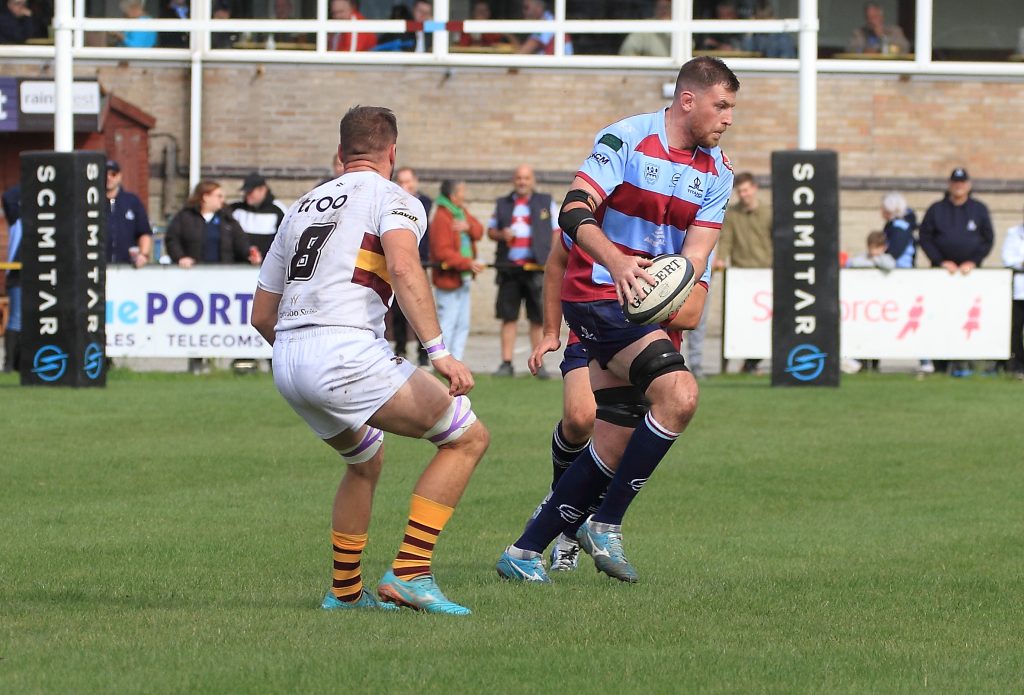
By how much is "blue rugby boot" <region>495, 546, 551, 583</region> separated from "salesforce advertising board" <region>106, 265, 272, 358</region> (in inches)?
430

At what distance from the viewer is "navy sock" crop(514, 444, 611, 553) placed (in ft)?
24.8

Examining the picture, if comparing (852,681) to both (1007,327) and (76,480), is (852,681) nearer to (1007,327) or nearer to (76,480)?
(76,480)

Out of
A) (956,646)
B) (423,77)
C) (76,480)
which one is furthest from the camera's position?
(423,77)

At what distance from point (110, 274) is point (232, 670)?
1338cm

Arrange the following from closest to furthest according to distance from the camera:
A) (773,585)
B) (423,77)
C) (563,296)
Answer: (773,585), (563,296), (423,77)

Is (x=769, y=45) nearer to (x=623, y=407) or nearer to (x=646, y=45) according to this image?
(x=646, y=45)

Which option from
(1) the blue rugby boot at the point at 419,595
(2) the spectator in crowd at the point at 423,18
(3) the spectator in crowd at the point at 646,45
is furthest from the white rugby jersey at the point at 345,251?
(3) the spectator in crowd at the point at 646,45

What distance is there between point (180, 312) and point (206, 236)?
2.98 feet

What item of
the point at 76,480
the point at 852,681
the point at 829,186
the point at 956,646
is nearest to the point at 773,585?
the point at 956,646

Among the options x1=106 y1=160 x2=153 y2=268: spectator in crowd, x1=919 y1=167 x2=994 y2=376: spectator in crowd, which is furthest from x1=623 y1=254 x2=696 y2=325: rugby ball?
x1=919 y1=167 x2=994 y2=376: spectator in crowd

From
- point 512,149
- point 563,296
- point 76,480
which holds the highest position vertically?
point 512,149

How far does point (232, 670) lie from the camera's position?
5312mm

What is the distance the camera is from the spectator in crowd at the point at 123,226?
1859 cm

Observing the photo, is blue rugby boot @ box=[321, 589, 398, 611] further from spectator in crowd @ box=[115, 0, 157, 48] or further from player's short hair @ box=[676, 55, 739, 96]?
spectator in crowd @ box=[115, 0, 157, 48]
